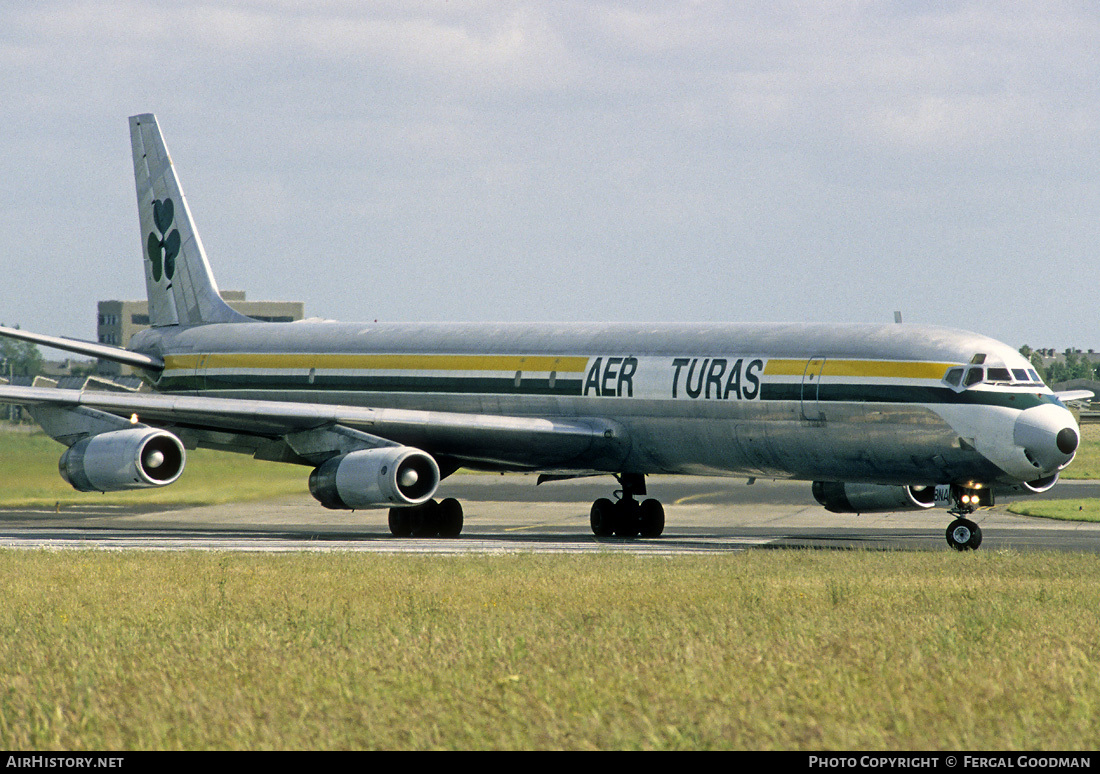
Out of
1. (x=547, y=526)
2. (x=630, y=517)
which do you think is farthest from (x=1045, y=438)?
(x=547, y=526)

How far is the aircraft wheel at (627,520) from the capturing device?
30984 mm

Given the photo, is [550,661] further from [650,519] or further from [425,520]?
[650,519]

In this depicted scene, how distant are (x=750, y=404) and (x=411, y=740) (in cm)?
1838

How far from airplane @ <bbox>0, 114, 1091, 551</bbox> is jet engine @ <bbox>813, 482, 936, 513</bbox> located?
1.8 inches

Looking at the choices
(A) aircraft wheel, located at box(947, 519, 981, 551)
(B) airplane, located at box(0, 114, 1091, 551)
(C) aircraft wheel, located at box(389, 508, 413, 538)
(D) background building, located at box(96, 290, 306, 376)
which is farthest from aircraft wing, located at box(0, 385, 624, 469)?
(D) background building, located at box(96, 290, 306, 376)

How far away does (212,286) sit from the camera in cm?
3803

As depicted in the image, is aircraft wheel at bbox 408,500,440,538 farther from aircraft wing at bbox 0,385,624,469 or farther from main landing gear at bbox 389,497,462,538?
aircraft wing at bbox 0,385,624,469

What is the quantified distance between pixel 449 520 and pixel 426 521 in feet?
1.73

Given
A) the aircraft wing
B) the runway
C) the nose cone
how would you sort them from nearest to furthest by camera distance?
the nose cone
the runway
the aircraft wing

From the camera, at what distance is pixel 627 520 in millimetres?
30984

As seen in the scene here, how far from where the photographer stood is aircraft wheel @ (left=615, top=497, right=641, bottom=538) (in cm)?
3098

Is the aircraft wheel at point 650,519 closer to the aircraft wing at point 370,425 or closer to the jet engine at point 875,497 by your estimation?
the aircraft wing at point 370,425

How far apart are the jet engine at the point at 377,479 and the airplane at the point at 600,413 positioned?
0.14 ft

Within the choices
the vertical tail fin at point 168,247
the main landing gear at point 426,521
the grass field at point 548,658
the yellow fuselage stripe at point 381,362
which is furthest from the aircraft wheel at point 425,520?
the grass field at point 548,658
